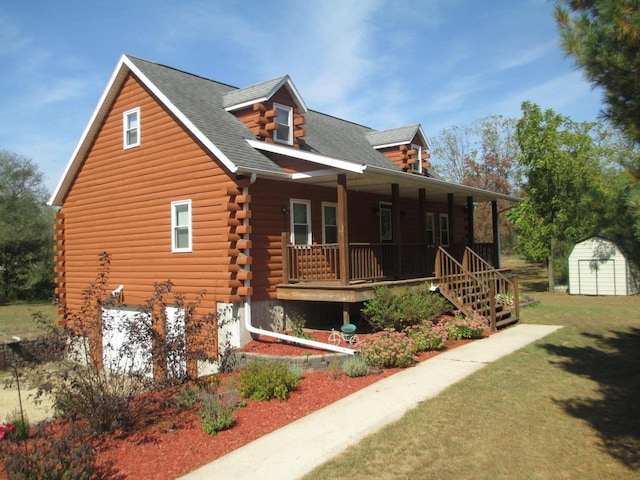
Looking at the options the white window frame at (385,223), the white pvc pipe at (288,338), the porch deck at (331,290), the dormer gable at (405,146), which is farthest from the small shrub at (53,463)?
the dormer gable at (405,146)

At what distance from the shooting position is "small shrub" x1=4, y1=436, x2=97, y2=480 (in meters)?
5.37

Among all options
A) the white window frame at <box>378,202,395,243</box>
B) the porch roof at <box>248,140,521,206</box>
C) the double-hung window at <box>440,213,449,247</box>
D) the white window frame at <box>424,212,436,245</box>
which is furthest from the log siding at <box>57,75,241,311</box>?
the double-hung window at <box>440,213,449,247</box>

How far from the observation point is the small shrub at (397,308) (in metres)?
11.7

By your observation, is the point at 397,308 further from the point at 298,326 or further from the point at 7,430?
the point at 7,430

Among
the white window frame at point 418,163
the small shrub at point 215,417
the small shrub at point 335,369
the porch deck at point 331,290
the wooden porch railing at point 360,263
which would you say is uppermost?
the white window frame at point 418,163

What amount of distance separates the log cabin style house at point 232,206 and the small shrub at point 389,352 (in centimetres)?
175

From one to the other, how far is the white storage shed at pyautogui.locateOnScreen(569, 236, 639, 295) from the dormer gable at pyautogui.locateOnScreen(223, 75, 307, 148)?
55.0 feet

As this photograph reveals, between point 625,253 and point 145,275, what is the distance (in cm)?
1228

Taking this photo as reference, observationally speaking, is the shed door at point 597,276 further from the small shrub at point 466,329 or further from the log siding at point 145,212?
the log siding at point 145,212

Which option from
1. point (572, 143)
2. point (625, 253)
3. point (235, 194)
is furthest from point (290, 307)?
point (572, 143)

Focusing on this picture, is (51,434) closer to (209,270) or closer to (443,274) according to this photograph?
(209,270)

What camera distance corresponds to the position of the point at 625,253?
5.55m

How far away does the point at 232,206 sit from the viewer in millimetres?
11969

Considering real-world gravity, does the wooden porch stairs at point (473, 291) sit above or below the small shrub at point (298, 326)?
above
